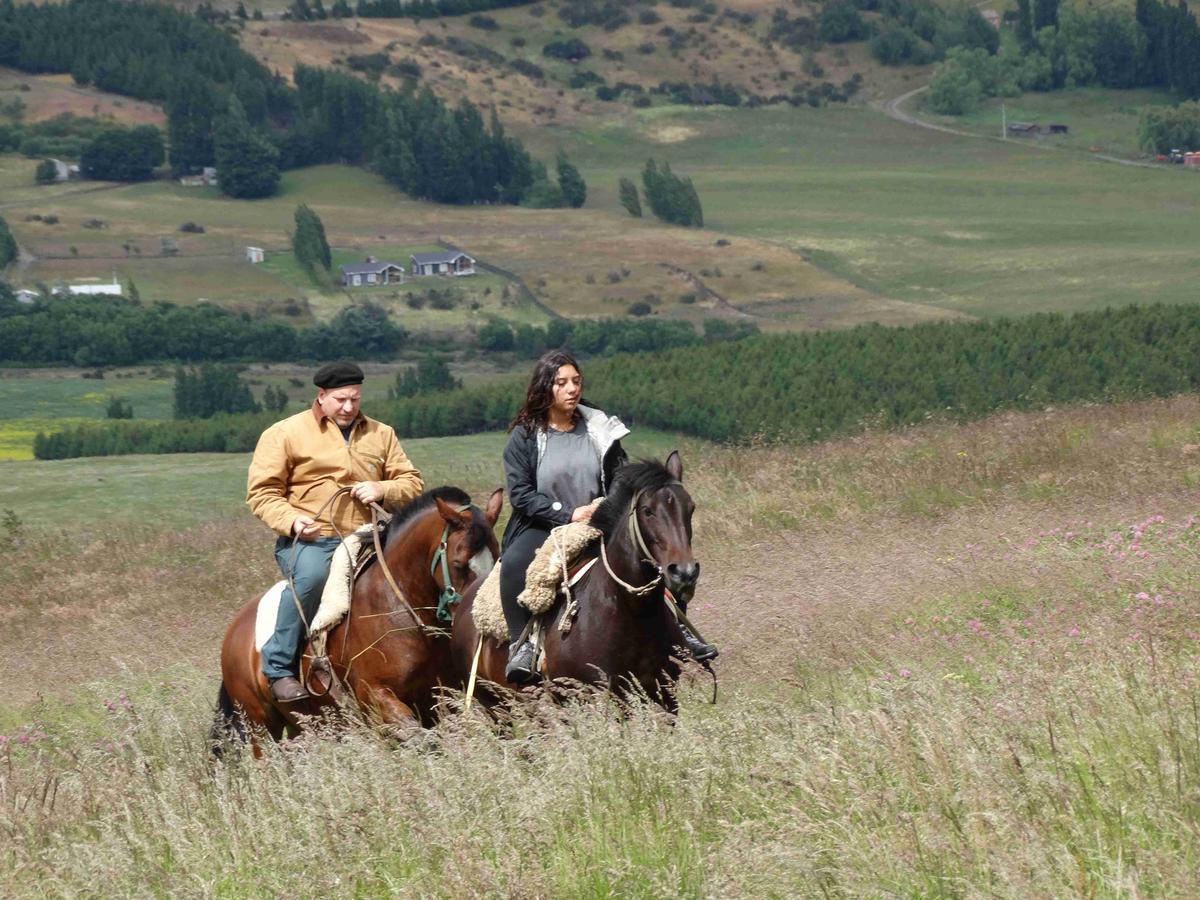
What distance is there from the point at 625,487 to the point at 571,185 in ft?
549

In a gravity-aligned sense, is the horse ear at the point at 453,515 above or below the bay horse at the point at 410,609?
above

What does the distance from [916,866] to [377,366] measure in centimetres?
12040

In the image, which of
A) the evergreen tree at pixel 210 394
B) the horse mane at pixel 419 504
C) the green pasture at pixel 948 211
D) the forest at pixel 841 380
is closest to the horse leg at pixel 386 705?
the horse mane at pixel 419 504

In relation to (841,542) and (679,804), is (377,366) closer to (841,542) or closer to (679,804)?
(841,542)

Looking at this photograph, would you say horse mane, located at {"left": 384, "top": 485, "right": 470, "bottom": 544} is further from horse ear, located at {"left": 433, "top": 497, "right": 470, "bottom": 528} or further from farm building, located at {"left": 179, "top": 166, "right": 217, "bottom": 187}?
farm building, located at {"left": 179, "top": 166, "right": 217, "bottom": 187}

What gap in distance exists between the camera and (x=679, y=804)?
5902mm

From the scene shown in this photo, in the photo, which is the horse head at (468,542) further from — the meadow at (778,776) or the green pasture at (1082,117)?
the green pasture at (1082,117)

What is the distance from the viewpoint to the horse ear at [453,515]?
9.20 m

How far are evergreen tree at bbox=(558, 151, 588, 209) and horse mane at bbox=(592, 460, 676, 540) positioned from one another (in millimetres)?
166447

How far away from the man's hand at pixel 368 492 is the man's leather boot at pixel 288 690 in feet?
3.62

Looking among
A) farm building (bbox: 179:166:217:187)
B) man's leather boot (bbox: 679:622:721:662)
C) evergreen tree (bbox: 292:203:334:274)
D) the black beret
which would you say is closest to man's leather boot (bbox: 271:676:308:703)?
the black beret

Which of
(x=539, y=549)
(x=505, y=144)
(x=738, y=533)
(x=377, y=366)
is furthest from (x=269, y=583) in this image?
(x=505, y=144)

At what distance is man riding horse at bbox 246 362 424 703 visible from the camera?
9.72 metres

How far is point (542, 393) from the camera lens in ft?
29.3
